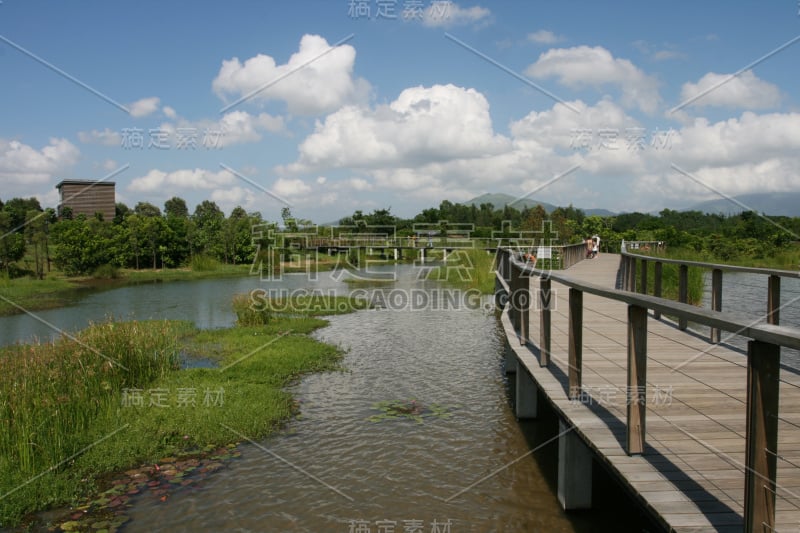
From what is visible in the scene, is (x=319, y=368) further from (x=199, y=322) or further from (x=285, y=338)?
(x=199, y=322)

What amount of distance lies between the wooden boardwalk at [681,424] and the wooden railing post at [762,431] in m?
0.39

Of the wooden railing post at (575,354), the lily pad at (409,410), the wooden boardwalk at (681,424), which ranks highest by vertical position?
the wooden railing post at (575,354)

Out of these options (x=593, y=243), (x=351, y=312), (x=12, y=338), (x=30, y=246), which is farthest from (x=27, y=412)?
(x=30, y=246)

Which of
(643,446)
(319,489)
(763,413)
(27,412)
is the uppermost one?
(763,413)

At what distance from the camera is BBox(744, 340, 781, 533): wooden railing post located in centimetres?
242

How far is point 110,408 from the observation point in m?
8.06

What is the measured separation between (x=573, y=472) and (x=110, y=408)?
6.32m

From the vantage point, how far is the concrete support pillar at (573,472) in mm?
5094

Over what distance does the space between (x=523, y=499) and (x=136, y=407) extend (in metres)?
5.70

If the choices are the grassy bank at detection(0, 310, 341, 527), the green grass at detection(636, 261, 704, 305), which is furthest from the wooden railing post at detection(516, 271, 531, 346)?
the green grass at detection(636, 261, 704, 305)

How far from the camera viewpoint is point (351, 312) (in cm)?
2006

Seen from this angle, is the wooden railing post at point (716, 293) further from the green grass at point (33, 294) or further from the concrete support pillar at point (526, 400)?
the green grass at point (33, 294)

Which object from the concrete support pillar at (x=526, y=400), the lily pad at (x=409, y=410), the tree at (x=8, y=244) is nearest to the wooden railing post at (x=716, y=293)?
the concrete support pillar at (x=526, y=400)

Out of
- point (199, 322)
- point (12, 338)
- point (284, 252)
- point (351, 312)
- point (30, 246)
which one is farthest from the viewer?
point (284, 252)
